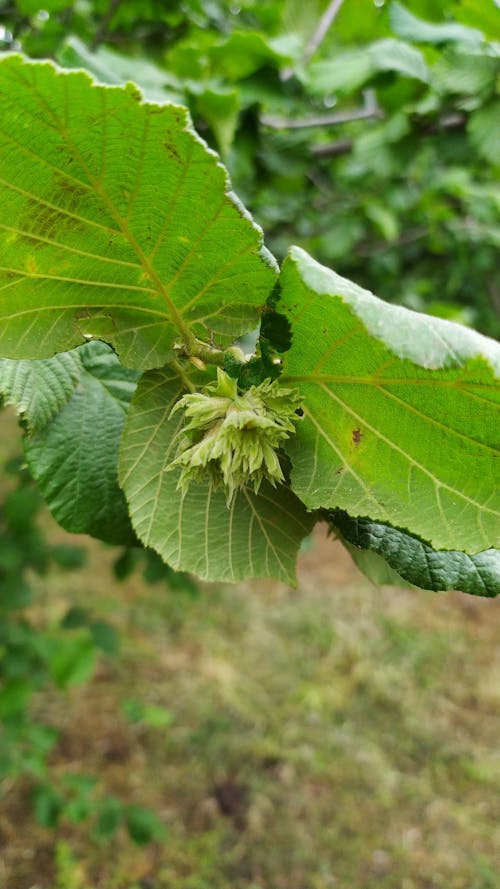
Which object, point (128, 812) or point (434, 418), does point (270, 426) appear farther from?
point (128, 812)

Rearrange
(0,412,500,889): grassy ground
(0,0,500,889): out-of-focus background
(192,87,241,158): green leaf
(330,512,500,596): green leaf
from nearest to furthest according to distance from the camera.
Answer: (330,512,500,596): green leaf
(192,87,241,158): green leaf
(0,0,500,889): out-of-focus background
(0,412,500,889): grassy ground

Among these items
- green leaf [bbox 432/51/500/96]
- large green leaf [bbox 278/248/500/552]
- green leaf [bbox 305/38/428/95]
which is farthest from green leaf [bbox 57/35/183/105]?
large green leaf [bbox 278/248/500/552]

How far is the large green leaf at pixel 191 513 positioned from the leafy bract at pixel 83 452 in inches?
5.2

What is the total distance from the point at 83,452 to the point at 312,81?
1.36 m

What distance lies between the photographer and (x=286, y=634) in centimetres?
436

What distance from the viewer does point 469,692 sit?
155 inches

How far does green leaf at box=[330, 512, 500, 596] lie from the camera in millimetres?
614

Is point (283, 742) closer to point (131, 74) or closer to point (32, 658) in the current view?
point (32, 658)

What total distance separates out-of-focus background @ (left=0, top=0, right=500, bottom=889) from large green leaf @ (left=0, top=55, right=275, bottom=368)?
565 mm

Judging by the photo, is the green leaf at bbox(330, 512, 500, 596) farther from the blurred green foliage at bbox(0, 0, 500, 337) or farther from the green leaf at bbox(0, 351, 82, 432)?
the blurred green foliage at bbox(0, 0, 500, 337)

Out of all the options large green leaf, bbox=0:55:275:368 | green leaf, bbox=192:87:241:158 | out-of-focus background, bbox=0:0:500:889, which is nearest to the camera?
large green leaf, bbox=0:55:275:368

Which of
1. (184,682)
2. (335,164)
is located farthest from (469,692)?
(335,164)


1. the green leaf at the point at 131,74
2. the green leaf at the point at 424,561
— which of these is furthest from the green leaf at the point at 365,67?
the green leaf at the point at 424,561

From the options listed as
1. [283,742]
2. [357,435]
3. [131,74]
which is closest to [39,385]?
[357,435]
